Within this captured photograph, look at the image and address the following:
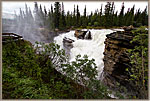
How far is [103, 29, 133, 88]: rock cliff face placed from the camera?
2.92 m

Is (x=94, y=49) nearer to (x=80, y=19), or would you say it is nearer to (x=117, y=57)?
(x=117, y=57)

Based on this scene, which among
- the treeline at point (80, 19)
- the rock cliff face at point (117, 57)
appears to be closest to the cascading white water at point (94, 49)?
the rock cliff face at point (117, 57)

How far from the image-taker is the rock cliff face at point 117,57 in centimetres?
292

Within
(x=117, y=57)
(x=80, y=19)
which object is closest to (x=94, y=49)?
(x=117, y=57)

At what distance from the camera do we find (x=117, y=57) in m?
3.22

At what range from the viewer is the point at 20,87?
1762 mm

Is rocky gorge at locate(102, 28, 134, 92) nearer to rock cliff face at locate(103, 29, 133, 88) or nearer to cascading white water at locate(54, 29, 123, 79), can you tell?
rock cliff face at locate(103, 29, 133, 88)

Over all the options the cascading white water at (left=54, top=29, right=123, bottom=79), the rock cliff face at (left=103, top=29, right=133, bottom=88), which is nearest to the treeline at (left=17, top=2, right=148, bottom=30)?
the cascading white water at (left=54, top=29, right=123, bottom=79)

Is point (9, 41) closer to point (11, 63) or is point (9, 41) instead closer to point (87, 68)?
point (11, 63)

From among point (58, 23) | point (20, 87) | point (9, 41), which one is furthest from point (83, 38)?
point (20, 87)

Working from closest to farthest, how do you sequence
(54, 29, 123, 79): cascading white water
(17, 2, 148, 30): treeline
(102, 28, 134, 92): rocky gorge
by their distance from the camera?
(102, 28, 134, 92): rocky gorge, (54, 29, 123, 79): cascading white water, (17, 2, 148, 30): treeline

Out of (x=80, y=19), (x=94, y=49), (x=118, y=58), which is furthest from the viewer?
(x=80, y=19)

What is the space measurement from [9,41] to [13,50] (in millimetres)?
420

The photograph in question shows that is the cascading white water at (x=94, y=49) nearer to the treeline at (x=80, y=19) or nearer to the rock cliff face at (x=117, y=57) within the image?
the rock cliff face at (x=117, y=57)
